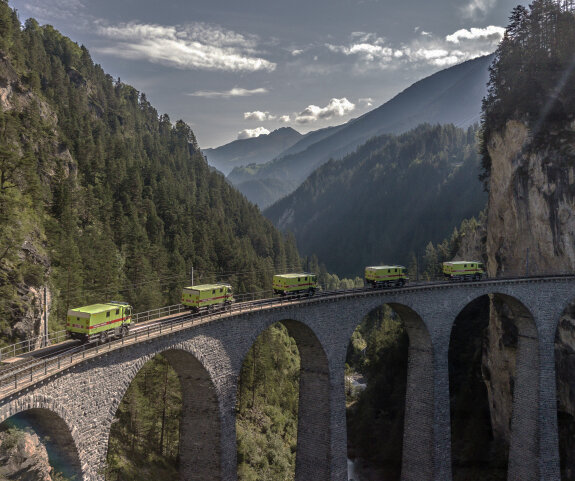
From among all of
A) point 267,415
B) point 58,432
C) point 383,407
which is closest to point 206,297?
point 58,432

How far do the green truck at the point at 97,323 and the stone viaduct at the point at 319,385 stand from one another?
2257 mm

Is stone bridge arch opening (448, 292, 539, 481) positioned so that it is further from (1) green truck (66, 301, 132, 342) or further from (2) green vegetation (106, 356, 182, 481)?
(2) green vegetation (106, 356, 182, 481)

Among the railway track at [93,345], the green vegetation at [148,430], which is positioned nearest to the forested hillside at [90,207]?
the green vegetation at [148,430]

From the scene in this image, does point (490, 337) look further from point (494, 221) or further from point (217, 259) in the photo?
point (217, 259)

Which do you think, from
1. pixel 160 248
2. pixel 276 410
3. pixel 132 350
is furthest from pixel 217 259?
pixel 132 350

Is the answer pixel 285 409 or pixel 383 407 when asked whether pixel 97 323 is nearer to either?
pixel 285 409

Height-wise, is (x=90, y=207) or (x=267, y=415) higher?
(x=90, y=207)

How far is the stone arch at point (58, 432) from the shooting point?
2217 cm

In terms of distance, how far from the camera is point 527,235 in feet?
186

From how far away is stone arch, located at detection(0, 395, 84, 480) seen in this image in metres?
22.2

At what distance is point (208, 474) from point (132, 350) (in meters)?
12.3

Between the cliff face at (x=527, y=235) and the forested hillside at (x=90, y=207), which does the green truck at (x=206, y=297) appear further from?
the cliff face at (x=527, y=235)

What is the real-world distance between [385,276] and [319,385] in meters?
14.5

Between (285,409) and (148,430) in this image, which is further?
(285,409)
